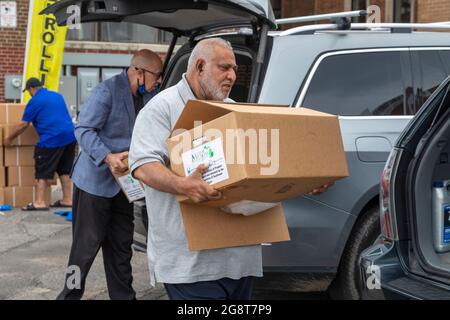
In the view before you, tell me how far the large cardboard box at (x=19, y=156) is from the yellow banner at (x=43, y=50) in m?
2.20

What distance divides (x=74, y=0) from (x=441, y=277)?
103 inches

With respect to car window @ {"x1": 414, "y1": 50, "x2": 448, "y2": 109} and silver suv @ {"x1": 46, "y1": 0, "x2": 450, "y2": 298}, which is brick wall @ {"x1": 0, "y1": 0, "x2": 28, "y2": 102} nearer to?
silver suv @ {"x1": 46, "y1": 0, "x2": 450, "y2": 298}

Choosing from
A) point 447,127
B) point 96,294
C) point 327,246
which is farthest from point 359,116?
point 96,294

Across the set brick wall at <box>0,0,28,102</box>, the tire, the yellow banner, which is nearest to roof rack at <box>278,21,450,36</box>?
the tire

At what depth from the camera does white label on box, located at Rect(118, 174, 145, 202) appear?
4.52m

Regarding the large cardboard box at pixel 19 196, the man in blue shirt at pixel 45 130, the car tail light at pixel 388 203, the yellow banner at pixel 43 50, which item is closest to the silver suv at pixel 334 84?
the car tail light at pixel 388 203

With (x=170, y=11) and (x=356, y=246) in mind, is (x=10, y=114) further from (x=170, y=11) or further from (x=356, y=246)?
(x=356, y=246)

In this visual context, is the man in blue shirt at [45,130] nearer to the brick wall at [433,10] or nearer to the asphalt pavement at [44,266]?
the asphalt pavement at [44,266]

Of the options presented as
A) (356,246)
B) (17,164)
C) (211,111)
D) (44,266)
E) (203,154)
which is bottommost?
(44,266)

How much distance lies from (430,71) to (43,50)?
26.5 ft

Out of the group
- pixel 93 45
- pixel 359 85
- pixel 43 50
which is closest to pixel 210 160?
pixel 359 85

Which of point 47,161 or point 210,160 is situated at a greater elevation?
point 210,160

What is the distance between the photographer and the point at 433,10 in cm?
1271

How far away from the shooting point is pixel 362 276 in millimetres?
3354
